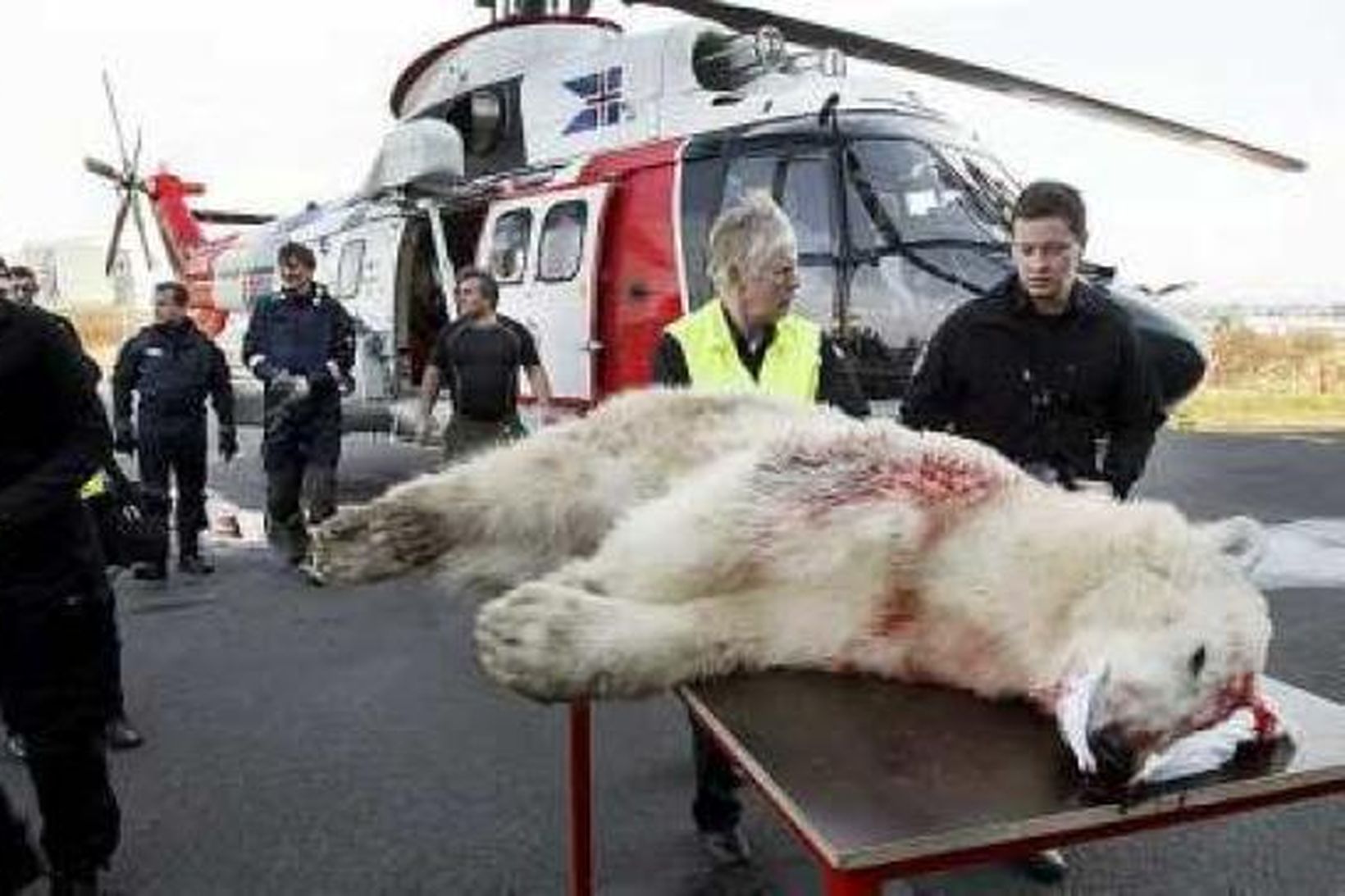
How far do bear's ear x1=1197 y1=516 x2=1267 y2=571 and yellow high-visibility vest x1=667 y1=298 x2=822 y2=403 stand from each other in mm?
1312

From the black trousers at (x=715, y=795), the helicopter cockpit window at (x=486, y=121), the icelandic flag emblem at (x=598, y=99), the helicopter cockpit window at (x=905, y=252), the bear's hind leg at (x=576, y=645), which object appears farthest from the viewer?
the helicopter cockpit window at (x=486, y=121)

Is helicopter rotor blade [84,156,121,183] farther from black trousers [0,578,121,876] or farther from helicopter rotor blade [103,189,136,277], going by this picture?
black trousers [0,578,121,876]

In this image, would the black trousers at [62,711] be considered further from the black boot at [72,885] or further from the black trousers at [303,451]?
the black trousers at [303,451]

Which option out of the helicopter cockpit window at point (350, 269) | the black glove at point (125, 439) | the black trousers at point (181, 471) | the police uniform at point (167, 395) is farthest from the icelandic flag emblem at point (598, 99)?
the black glove at point (125, 439)

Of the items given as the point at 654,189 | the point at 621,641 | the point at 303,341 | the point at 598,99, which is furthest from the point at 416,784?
the point at 598,99

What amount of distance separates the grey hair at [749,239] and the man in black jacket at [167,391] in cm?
529

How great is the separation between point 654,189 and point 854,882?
7239mm

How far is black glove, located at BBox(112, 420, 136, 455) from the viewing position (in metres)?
7.33

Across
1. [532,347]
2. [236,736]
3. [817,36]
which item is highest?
[817,36]

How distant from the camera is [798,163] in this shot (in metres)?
7.93

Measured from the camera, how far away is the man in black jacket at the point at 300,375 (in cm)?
782

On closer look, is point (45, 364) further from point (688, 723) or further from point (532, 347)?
point (532, 347)

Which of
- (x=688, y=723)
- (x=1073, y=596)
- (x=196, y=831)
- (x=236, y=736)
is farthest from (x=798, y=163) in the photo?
(x=1073, y=596)

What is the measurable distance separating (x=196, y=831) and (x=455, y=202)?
699 centimetres
